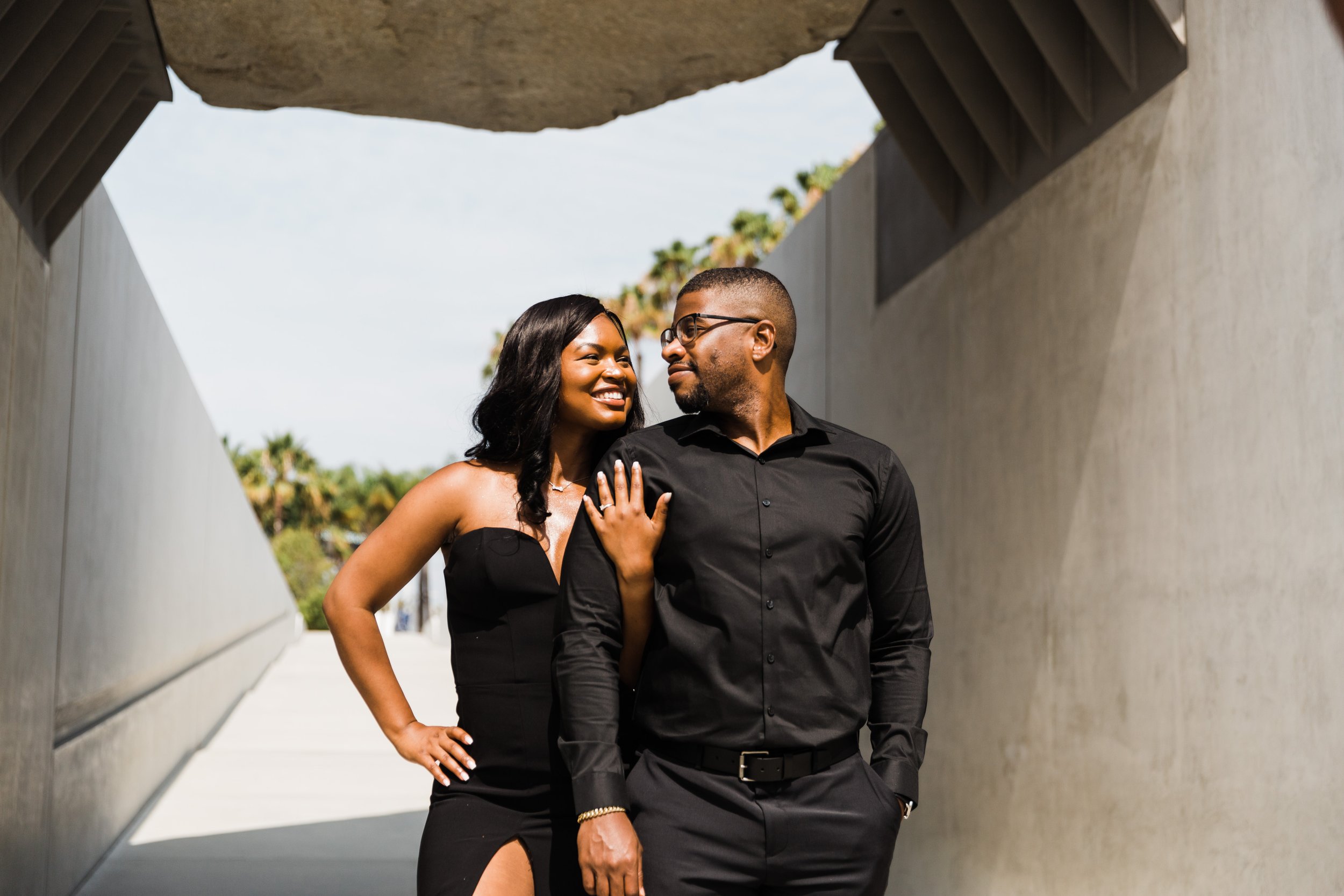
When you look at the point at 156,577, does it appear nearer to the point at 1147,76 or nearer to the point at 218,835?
the point at 218,835

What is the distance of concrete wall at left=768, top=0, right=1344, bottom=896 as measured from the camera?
13.0 ft

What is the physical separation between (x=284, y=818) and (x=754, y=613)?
8356 millimetres

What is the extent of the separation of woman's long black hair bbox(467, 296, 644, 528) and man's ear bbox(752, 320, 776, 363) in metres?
0.49

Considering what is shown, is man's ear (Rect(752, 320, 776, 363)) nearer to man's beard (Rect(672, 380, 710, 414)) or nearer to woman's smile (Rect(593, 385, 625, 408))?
man's beard (Rect(672, 380, 710, 414))

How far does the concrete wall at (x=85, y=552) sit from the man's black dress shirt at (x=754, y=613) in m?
3.93

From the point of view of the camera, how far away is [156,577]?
10938 millimetres

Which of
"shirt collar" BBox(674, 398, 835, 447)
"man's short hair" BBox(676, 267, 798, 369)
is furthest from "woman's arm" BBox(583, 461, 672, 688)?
"man's short hair" BBox(676, 267, 798, 369)

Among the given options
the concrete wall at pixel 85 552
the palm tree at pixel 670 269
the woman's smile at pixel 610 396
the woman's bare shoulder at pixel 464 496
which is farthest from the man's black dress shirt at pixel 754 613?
the palm tree at pixel 670 269

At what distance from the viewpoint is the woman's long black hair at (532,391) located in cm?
327

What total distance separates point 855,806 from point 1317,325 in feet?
7.46

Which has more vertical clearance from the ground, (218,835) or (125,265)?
(125,265)

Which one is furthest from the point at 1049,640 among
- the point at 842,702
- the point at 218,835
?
the point at 218,835

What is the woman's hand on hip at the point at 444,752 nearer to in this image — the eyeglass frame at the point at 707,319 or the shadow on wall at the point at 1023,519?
the eyeglass frame at the point at 707,319

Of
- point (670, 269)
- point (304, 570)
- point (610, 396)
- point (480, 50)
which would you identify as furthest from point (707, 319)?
point (304, 570)
